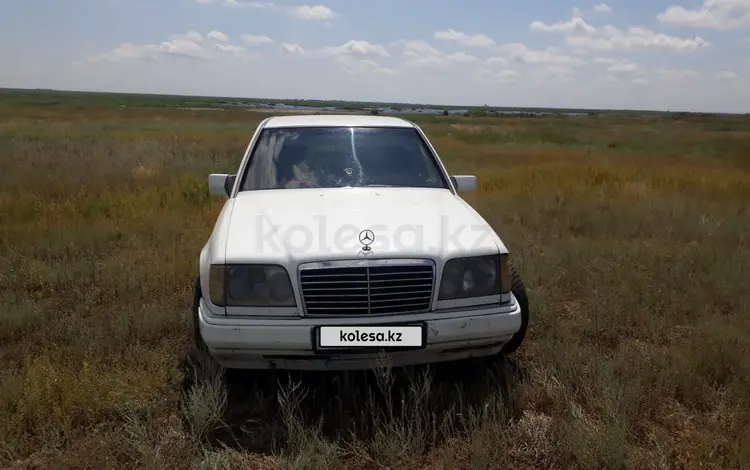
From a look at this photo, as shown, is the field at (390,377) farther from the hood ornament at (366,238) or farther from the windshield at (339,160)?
the windshield at (339,160)

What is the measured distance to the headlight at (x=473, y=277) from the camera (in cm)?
271

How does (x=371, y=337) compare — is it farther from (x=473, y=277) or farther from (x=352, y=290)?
(x=473, y=277)

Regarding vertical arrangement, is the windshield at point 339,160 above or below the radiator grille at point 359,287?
above

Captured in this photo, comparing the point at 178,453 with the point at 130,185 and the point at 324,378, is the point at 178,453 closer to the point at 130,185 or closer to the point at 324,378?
the point at 324,378

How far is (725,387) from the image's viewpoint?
10.1ft

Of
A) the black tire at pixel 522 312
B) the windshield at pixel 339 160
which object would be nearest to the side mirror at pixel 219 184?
the windshield at pixel 339 160

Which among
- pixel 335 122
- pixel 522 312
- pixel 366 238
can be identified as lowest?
pixel 522 312

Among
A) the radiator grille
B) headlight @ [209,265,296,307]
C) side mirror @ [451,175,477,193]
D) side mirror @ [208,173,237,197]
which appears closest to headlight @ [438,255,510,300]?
the radiator grille

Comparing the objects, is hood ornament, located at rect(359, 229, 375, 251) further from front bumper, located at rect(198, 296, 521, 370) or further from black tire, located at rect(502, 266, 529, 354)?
black tire, located at rect(502, 266, 529, 354)

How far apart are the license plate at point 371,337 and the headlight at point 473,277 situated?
24 cm

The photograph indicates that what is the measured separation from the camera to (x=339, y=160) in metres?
3.93

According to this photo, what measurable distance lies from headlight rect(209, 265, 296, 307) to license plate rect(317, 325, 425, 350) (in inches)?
11.4

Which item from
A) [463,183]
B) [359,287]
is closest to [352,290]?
[359,287]

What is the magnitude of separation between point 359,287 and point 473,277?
0.62 meters
